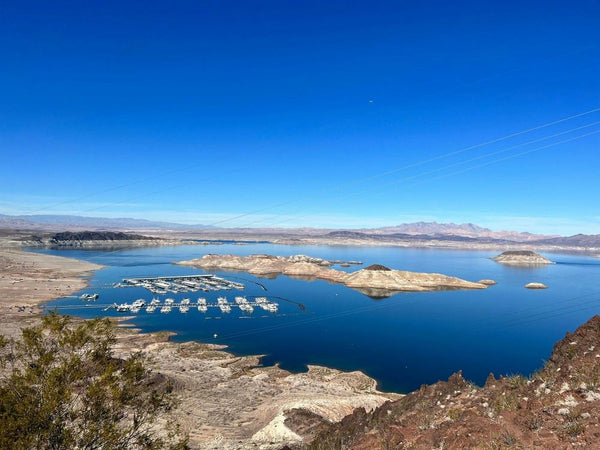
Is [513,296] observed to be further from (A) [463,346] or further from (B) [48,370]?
(B) [48,370]

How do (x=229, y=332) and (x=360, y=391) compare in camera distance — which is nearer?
(x=360, y=391)

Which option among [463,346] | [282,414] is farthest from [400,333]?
[282,414]

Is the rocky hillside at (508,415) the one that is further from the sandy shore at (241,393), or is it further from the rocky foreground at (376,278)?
the rocky foreground at (376,278)

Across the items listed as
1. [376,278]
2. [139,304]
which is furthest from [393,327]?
[139,304]

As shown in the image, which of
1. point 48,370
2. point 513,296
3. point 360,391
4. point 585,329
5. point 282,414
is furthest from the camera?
point 513,296

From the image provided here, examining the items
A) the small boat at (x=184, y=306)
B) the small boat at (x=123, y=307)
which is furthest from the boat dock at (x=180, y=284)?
the small boat at (x=123, y=307)

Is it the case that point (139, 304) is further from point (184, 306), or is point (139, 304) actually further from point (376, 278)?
point (376, 278)

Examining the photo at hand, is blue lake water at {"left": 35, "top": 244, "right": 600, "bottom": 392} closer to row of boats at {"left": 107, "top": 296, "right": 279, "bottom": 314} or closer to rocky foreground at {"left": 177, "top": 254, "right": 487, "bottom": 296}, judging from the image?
row of boats at {"left": 107, "top": 296, "right": 279, "bottom": 314}
